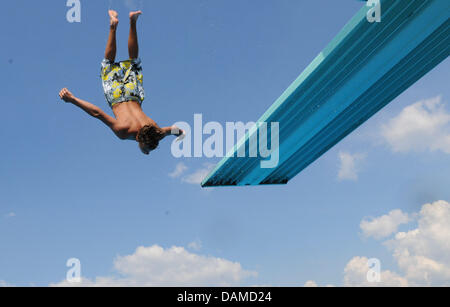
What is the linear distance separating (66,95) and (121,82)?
2.66ft

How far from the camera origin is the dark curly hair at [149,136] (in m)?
5.25

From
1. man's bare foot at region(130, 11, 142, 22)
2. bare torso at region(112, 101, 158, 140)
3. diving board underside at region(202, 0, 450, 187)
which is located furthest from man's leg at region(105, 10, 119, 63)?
diving board underside at region(202, 0, 450, 187)

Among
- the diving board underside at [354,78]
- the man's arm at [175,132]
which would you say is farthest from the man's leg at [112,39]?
the diving board underside at [354,78]

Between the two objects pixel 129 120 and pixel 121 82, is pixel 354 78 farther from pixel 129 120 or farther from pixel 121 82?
pixel 121 82

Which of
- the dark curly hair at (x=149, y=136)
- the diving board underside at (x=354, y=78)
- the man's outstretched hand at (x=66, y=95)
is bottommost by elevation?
the dark curly hair at (x=149, y=136)

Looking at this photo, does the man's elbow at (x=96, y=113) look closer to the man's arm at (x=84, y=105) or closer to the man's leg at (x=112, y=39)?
the man's arm at (x=84, y=105)

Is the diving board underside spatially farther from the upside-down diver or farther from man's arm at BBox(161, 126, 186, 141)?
the upside-down diver

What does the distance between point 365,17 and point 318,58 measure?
83 cm

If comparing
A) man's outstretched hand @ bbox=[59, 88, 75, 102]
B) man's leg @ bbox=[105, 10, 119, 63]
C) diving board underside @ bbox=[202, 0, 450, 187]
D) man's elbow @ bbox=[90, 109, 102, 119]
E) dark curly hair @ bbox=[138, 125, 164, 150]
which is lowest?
dark curly hair @ bbox=[138, 125, 164, 150]

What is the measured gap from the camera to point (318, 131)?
6.71 meters

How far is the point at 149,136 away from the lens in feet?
17.3

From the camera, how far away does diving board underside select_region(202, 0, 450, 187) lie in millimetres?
4445

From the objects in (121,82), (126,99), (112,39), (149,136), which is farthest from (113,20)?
(149,136)

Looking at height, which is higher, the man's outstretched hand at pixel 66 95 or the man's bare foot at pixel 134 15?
the man's bare foot at pixel 134 15
